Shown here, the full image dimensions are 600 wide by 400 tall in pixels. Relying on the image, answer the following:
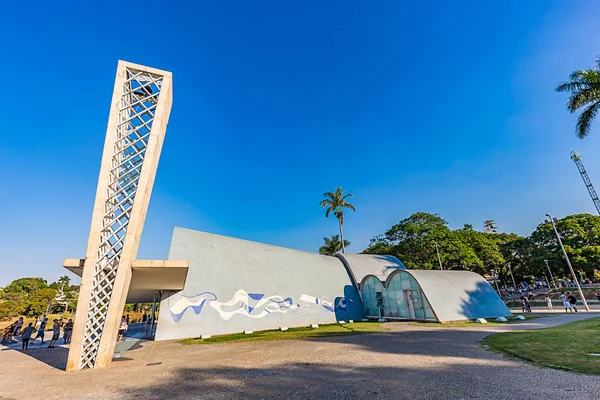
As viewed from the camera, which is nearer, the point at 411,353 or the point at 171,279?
the point at 411,353

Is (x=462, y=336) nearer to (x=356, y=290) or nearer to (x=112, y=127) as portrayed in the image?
(x=356, y=290)

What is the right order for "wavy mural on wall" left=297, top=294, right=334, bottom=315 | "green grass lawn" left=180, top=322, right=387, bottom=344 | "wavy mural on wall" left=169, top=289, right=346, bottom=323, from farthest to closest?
"wavy mural on wall" left=297, top=294, right=334, bottom=315
"wavy mural on wall" left=169, top=289, right=346, bottom=323
"green grass lawn" left=180, top=322, right=387, bottom=344

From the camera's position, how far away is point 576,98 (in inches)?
738

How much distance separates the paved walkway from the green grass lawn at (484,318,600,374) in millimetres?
663

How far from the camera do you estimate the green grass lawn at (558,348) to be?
7244 mm

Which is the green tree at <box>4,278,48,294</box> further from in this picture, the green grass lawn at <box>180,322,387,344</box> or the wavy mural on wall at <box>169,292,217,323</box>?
the green grass lawn at <box>180,322,387,344</box>

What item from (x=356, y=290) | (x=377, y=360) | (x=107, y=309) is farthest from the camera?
(x=356, y=290)

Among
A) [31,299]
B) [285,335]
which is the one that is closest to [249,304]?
[285,335]

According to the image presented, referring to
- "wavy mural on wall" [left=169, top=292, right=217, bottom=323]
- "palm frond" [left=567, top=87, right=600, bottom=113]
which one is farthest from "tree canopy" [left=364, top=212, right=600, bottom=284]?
"wavy mural on wall" [left=169, top=292, right=217, bottom=323]

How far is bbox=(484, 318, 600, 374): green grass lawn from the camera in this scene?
7.24 metres

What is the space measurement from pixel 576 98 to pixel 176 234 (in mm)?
31271

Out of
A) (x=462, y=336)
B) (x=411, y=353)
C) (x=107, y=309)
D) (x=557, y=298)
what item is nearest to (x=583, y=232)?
(x=557, y=298)

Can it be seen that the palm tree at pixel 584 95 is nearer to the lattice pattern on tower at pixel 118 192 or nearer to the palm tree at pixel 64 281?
the lattice pattern on tower at pixel 118 192

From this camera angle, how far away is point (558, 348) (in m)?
9.12
